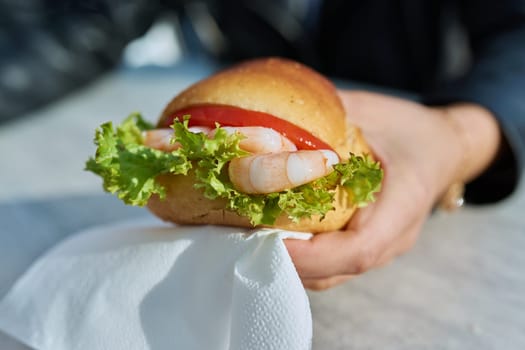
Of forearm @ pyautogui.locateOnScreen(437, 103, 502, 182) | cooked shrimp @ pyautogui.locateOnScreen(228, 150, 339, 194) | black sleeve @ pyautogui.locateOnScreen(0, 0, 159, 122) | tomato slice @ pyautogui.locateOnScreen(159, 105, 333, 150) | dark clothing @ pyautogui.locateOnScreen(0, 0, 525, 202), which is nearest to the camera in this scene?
cooked shrimp @ pyautogui.locateOnScreen(228, 150, 339, 194)

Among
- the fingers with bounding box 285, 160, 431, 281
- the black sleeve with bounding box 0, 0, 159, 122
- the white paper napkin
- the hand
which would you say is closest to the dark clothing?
the black sleeve with bounding box 0, 0, 159, 122

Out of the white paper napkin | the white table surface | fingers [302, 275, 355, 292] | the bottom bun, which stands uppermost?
the bottom bun

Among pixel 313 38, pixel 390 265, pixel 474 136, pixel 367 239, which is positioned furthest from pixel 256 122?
pixel 313 38

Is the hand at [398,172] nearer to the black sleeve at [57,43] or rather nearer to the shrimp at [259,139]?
the shrimp at [259,139]

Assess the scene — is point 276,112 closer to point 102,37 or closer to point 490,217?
point 490,217

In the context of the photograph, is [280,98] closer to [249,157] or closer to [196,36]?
[249,157]

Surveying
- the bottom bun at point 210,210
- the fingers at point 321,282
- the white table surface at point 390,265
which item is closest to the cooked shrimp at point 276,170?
the bottom bun at point 210,210

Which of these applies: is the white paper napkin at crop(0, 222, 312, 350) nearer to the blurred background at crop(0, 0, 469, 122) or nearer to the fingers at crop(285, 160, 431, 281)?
the fingers at crop(285, 160, 431, 281)
